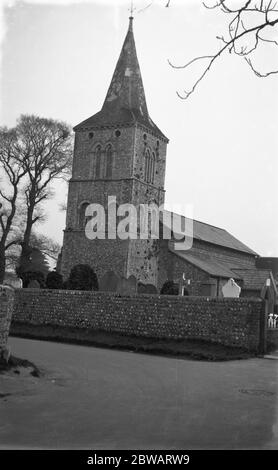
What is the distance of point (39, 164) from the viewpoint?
3541cm

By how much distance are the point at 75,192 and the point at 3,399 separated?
101ft

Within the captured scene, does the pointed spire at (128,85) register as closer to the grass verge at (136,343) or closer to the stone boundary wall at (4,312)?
the grass verge at (136,343)

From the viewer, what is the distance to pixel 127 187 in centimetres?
3631

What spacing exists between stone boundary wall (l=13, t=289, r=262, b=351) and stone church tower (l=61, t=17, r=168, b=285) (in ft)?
46.9

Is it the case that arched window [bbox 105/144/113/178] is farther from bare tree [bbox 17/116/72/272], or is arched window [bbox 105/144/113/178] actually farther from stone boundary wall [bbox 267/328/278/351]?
stone boundary wall [bbox 267/328/278/351]

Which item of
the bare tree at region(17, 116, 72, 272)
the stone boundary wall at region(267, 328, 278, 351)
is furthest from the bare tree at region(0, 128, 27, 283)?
the stone boundary wall at region(267, 328, 278, 351)

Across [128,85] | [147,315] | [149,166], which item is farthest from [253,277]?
[147,315]

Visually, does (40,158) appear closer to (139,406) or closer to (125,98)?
(125,98)

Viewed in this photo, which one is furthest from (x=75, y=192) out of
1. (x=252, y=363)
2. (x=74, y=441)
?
(x=74, y=441)

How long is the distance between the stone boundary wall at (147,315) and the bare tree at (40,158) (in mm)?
15149

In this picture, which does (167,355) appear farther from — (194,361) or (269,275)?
(269,275)

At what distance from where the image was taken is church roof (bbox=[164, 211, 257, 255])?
42278mm

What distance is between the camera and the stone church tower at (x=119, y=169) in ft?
118

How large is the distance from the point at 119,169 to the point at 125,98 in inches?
214
